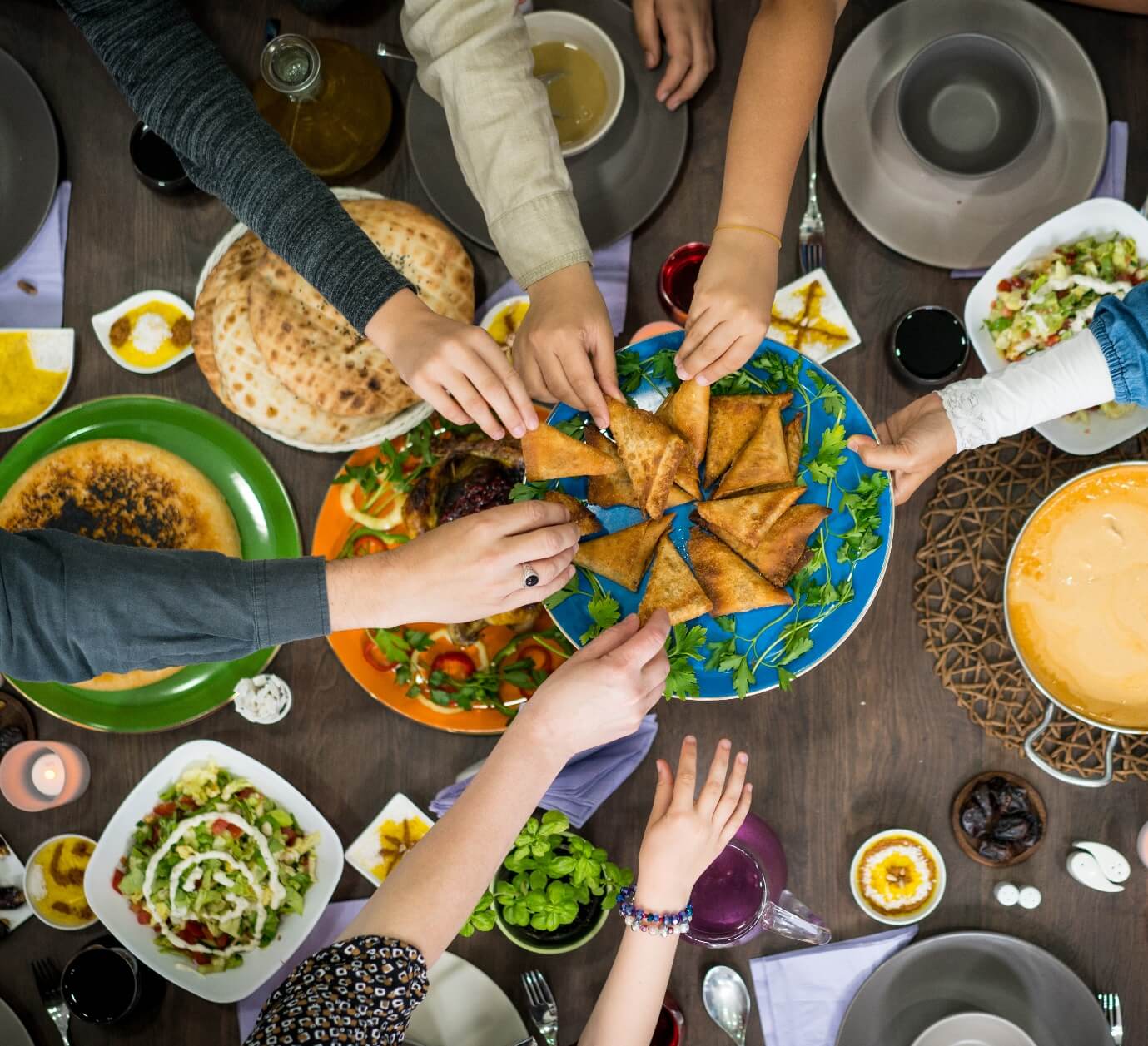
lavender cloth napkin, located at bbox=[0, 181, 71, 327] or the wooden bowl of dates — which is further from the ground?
lavender cloth napkin, located at bbox=[0, 181, 71, 327]

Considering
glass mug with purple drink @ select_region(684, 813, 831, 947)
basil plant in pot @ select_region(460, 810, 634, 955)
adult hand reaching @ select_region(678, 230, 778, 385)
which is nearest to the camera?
adult hand reaching @ select_region(678, 230, 778, 385)

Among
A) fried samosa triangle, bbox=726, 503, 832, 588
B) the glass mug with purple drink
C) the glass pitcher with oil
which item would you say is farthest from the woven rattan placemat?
the glass pitcher with oil

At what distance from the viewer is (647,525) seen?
166 cm

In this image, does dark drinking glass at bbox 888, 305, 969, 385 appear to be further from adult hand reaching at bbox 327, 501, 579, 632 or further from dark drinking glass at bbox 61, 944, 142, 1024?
dark drinking glass at bbox 61, 944, 142, 1024

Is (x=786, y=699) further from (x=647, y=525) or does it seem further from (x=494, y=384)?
(x=494, y=384)

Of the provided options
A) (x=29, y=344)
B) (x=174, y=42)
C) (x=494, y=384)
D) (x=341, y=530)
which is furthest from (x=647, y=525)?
(x=29, y=344)

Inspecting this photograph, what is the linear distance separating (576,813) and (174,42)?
1.58 m

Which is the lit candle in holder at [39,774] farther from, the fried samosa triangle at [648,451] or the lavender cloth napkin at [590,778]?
the fried samosa triangle at [648,451]

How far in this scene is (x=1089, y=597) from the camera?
1.71m

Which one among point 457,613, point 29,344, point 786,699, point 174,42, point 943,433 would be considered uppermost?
point 174,42

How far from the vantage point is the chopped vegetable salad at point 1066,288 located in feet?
5.64

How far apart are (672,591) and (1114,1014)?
1.21m

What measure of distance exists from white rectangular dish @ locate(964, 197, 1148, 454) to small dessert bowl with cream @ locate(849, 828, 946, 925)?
84cm

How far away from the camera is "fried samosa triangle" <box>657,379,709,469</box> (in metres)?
1.62
